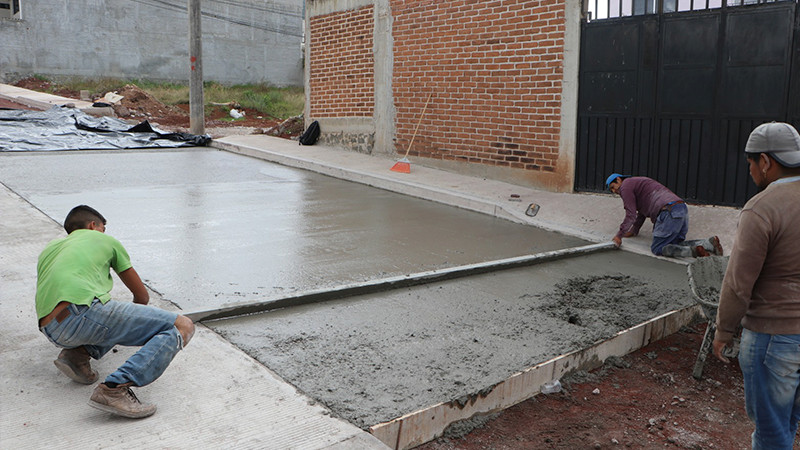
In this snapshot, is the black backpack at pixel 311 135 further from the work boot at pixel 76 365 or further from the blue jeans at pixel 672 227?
the work boot at pixel 76 365

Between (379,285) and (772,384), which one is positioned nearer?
(772,384)

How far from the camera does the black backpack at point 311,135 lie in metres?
14.0

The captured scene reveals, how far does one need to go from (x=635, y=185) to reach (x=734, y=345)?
10.7 feet

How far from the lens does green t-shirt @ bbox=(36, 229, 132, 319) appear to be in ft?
10.3

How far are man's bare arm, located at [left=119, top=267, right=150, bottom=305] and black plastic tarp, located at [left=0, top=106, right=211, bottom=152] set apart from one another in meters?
10.5

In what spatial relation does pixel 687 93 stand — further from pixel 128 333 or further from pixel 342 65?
pixel 128 333

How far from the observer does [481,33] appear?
412 inches

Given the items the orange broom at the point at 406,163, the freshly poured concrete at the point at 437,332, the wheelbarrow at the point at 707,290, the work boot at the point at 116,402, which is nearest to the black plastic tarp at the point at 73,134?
the orange broom at the point at 406,163

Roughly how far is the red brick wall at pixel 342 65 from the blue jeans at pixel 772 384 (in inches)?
412

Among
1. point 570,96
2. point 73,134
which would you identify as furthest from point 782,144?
point 73,134

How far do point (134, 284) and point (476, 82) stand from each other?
8102 mm

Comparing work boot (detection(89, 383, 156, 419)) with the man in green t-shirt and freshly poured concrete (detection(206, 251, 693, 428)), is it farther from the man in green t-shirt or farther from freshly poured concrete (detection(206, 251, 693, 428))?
freshly poured concrete (detection(206, 251, 693, 428))

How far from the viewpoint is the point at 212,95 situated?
26.6m

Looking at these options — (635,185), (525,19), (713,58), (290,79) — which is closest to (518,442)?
(635,185)
